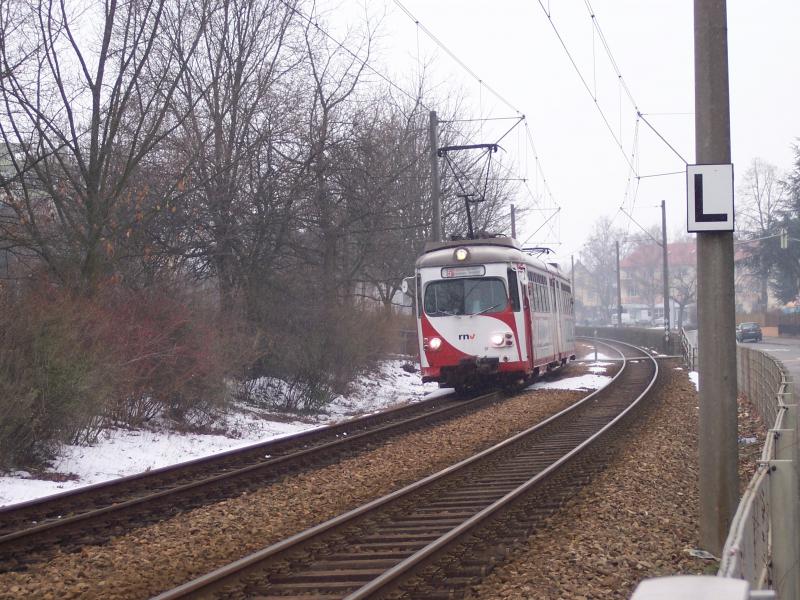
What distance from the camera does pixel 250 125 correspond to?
2288 centimetres

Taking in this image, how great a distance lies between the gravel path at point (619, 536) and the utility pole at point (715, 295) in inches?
24.5

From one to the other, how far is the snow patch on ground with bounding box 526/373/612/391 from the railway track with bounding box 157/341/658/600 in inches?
459

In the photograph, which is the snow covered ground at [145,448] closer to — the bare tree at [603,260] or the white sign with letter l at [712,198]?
the white sign with letter l at [712,198]

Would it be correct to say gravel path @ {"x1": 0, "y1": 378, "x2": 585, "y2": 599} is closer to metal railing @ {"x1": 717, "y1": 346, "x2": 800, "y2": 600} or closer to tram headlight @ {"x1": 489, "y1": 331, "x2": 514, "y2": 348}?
metal railing @ {"x1": 717, "y1": 346, "x2": 800, "y2": 600}

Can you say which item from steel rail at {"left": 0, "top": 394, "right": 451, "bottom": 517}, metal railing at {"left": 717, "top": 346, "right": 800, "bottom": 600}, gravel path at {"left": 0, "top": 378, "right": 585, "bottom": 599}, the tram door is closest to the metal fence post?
metal railing at {"left": 717, "top": 346, "right": 800, "bottom": 600}

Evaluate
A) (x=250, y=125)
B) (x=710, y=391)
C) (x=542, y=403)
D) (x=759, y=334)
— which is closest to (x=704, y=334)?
(x=710, y=391)

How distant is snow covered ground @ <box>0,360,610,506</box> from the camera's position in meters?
11.5

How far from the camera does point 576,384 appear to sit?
26.8 m

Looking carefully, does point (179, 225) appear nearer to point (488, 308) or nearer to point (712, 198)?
point (488, 308)

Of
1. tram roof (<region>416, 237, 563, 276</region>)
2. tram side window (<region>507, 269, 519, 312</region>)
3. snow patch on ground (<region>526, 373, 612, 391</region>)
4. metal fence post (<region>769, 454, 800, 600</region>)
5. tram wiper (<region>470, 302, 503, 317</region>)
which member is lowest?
snow patch on ground (<region>526, 373, 612, 391</region>)

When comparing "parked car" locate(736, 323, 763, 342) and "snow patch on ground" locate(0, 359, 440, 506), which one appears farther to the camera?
"parked car" locate(736, 323, 763, 342)

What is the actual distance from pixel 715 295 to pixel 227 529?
487 centimetres

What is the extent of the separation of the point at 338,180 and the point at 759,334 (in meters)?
42.1

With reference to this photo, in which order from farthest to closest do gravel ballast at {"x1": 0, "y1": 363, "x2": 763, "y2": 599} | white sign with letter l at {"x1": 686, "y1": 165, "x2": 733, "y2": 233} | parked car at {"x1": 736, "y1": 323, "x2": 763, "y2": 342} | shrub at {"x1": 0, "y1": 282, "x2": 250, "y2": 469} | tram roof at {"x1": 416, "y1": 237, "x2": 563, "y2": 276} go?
1. parked car at {"x1": 736, "y1": 323, "x2": 763, "y2": 342}
2. tram roof at {"x1": 416, "y1": 237, "x2": 563, "y2": 276}
3. shrub at {"x1": 0, "y1": 282, "x2": 250, "y2": 469}
4. white sign with letter l at {"x1": 686, "y1": 165, "x2": 733, "y2": 233}
5. gravel ballast at {"x1": 0, "y1": 363, "x2": 763, "y2": 599}
